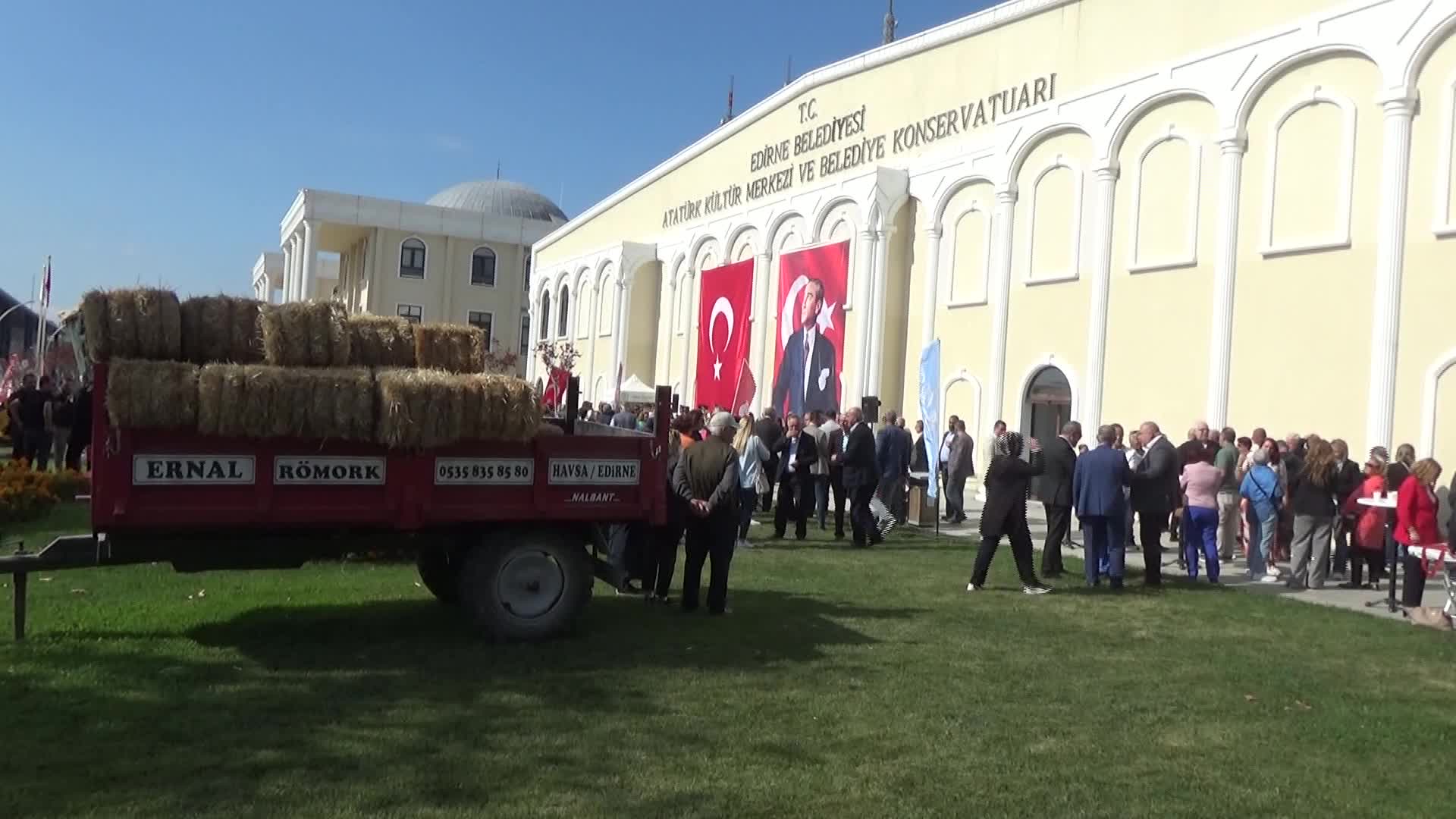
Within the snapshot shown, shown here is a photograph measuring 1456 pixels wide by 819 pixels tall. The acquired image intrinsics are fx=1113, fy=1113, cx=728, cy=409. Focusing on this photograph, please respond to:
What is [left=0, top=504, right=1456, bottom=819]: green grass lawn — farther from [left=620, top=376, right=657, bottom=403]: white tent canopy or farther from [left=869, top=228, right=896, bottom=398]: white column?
[left=620, top=376, right=657, bottom=403]: white tent canopy

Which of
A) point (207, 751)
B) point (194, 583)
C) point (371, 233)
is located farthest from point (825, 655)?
point (371, 233)

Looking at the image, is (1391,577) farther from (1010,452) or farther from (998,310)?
(998,310)

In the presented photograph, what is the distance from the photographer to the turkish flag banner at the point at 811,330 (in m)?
26.6

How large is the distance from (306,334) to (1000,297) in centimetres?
1686

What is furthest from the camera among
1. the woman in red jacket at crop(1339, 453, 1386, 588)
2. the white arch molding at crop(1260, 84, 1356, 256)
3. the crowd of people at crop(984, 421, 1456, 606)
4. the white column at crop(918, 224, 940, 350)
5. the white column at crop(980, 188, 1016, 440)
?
the white column at crop(918, 224, 940, 350)

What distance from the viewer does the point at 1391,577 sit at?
34.9 ft

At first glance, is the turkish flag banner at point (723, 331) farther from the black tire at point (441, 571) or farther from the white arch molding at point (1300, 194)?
the black tire at point (441, 571)

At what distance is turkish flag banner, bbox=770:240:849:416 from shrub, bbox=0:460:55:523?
16.2m

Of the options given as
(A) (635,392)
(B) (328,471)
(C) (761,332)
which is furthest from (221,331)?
(A) (635,392)

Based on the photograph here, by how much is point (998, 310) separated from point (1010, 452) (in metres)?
11.6

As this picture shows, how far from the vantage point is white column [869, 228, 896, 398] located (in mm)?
25250

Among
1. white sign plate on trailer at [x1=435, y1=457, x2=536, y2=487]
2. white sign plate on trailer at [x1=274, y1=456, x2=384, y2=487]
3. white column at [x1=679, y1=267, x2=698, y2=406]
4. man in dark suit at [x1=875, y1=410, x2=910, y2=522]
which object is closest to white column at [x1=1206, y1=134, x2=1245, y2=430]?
man in dark suit at [x1=875, y1=410, x2=910, y2=522]

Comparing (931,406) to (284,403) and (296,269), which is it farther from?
(296,269)

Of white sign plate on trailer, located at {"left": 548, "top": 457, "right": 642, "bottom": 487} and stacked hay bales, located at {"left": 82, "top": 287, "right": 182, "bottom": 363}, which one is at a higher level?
stacked hay bales, located at {"left": 82, "top": 287, "right": 182, "bottom": 363}
